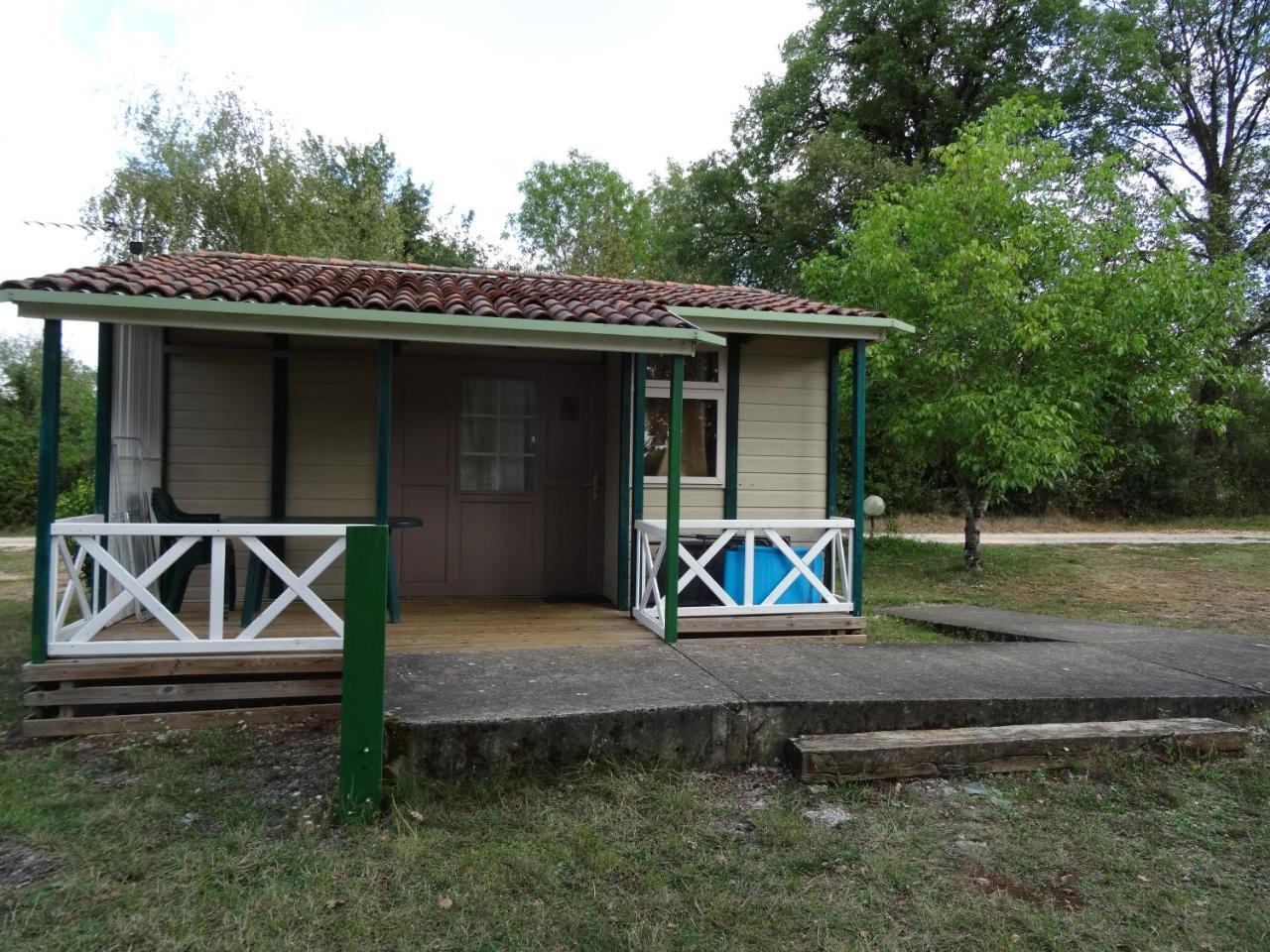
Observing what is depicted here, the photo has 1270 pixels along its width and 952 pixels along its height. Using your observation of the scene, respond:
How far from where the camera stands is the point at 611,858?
3178 millimetres

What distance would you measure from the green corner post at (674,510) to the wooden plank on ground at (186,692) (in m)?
2.05

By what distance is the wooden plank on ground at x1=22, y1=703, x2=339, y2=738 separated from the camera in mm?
4465

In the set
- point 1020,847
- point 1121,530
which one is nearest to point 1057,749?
point 1020,847

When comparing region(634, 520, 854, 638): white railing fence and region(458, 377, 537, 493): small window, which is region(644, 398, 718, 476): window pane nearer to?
region(634, 520, 854, 638): white railing fence

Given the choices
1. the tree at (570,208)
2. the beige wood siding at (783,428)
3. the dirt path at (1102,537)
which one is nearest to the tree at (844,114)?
the dirt path at (1102,537)

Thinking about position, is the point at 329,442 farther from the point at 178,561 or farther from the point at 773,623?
the point at 773,623

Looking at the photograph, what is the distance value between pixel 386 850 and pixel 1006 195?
10.7m

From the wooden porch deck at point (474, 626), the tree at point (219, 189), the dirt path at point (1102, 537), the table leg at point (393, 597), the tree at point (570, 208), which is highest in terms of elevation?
the tree at point (570, 208)

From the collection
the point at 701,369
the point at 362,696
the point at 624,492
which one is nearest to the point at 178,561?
the point at 362,696

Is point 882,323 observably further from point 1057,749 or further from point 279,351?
point 279,351

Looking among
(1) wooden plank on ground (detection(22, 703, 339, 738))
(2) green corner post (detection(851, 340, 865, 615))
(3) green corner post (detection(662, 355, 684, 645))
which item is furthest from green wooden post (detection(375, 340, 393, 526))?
(2) green corner post (detection(851, 340, 865, 615))

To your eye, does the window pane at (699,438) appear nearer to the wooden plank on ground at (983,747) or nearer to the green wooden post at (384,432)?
the green wooden post at (384,432)

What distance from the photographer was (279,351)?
6.66 metres

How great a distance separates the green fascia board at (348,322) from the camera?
14.9 ft
